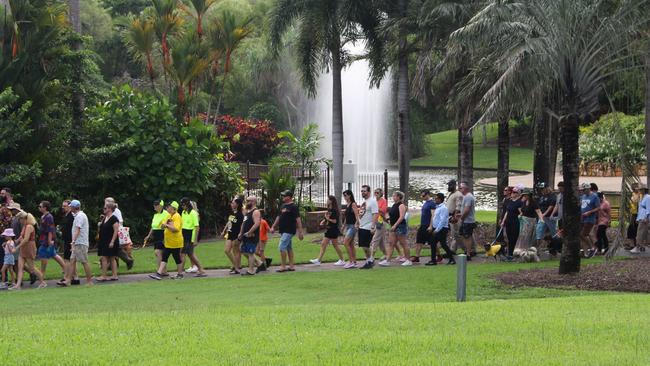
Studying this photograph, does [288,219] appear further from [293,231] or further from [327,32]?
[327,32]

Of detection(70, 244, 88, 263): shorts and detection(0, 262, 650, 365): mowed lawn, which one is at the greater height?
detection(70, 244, 88, 263): shorts

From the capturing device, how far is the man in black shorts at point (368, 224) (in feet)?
65.3

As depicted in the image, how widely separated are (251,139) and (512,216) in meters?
26.8

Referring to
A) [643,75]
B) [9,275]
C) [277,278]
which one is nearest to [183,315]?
[277,278]

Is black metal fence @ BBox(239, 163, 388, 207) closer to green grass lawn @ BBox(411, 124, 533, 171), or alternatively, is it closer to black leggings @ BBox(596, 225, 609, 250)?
black leggings @ BBox(596, 225, 609, 250)

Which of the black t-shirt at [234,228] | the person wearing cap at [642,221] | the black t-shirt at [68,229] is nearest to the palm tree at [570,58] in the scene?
the person wearing cap at [642,221]

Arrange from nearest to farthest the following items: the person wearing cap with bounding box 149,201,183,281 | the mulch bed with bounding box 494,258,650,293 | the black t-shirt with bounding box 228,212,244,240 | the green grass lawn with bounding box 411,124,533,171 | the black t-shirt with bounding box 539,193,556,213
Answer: the mulch bed with bounding box 494,258,650,293 → the person wearing cap with bounding box 149,201,183,281 → the black t-shirt with bounding box 228,212,244,240 → the black t-shirt with bounding box 539,193,556,213 → the green grass lawn with bounding box 411,124,533,171

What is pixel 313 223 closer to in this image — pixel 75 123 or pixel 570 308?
pixel 75 123

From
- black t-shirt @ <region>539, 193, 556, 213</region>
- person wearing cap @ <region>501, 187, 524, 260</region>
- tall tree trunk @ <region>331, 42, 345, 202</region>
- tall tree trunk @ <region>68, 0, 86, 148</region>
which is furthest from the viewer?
tall tree trunk @ <region>331, 42, 345, 202</region>

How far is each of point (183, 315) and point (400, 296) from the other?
4990mm

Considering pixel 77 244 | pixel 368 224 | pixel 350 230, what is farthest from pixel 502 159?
pixel 77 244

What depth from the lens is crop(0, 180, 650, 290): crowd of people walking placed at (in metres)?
17.7

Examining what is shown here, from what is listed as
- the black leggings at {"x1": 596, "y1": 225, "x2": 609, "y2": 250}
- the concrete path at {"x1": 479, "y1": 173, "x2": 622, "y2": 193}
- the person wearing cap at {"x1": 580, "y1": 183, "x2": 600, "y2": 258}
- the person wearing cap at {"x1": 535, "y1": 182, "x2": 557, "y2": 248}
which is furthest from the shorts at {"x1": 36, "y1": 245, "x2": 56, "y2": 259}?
the concrete path at {"x1": 479, "y1": 173, "x2": 622, "y2": 193}

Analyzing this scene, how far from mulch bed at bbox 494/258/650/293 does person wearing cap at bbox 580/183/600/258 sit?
2.49 metres
